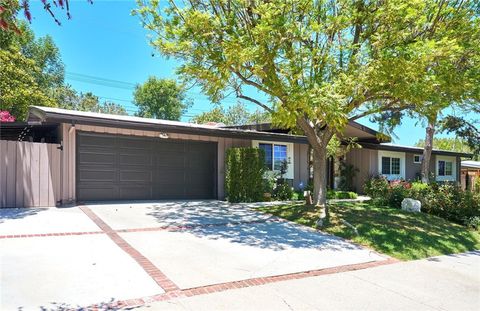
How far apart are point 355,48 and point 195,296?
6.79 metres

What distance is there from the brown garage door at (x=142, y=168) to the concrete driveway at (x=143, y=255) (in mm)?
1389

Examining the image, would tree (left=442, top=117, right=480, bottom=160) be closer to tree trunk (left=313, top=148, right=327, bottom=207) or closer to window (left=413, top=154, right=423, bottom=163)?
window (left=413, top=154, right=423, bottom=163)

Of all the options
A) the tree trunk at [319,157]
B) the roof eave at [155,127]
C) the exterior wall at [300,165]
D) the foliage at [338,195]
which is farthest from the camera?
the foliage at [338,195]

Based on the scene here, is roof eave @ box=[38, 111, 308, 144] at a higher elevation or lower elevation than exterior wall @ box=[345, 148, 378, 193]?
higher

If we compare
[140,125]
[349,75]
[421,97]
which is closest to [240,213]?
[140,125]

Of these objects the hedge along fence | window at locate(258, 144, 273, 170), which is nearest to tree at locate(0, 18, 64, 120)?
the hedge along fence

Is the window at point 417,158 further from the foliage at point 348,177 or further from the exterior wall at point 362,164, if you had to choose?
the foliage at point 348,177

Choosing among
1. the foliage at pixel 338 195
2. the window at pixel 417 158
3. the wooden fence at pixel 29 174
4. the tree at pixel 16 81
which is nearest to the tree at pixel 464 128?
the window at pixel 417 158

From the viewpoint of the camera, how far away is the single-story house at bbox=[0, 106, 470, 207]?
387 inches

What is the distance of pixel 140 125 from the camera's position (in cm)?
1114

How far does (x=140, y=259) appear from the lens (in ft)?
19.8

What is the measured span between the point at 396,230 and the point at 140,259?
6.69 meters

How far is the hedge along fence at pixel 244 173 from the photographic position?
13047mm

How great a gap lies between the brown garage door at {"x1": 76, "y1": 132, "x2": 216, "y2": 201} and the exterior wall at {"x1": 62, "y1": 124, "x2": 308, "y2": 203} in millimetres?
209
